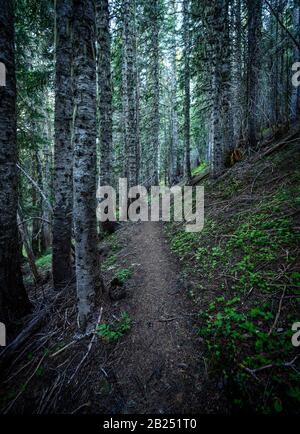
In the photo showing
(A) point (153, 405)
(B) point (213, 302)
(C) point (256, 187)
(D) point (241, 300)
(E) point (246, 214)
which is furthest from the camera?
(C) point (256, 187)

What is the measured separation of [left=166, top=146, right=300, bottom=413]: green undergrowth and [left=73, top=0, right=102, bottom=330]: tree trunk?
1853 millimetres

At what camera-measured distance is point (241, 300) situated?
116 inches

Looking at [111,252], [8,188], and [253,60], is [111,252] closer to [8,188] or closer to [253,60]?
[8,188]

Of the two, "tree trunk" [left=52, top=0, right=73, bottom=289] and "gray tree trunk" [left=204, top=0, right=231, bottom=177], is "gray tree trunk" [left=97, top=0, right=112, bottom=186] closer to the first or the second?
"tree trunk" [left=52, top=0, right=73, bottom=289]

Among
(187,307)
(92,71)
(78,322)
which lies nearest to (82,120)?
(92,71)

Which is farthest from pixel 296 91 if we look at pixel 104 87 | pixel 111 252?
pixel 111 252

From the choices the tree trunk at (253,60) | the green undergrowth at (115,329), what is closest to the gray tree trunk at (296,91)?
the tree trunk at (253,60)

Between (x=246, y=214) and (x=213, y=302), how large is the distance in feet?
8.14

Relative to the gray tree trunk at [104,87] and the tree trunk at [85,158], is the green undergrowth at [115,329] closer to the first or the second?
the tree trunk at [85,158]

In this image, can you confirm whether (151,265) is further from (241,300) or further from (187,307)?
(241,300)

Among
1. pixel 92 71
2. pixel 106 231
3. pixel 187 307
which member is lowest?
pixel 187 307

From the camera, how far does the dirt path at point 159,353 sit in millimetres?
2285

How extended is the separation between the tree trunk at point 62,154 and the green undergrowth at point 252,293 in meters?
2.81

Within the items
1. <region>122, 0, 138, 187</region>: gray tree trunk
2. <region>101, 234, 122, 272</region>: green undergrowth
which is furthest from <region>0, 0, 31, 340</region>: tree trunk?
<region>122, 0, 138, 187</region>: gray tree trunk
